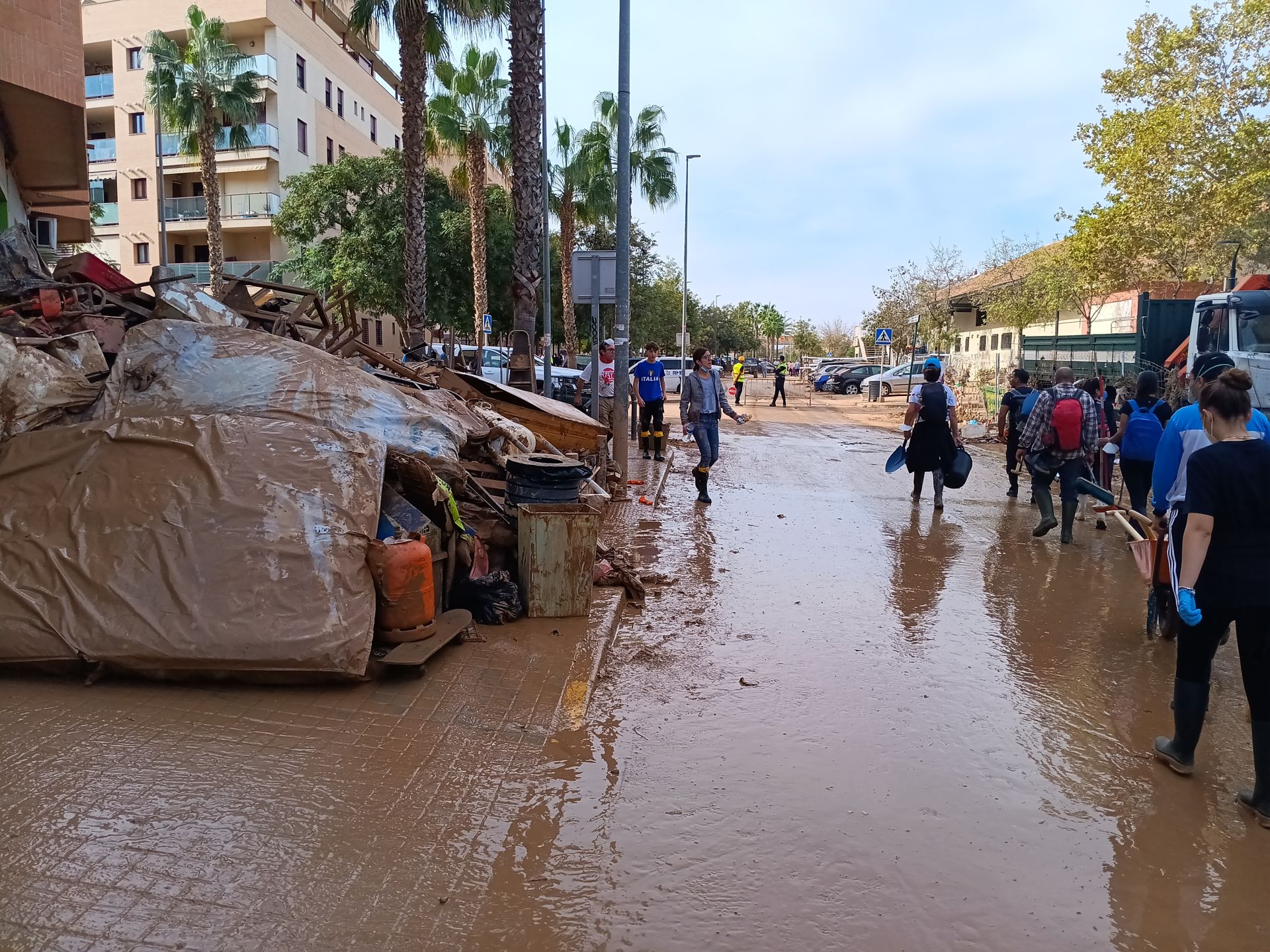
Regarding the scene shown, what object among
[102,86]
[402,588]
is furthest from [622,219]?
[102,86]

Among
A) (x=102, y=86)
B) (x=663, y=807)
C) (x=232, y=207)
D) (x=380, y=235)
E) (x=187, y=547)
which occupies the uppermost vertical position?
(x=102, y=86)

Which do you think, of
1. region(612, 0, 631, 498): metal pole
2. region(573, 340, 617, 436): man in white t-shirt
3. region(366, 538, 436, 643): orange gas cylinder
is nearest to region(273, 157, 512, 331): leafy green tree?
region(573, 340, 617, 436): man in white t-shirt

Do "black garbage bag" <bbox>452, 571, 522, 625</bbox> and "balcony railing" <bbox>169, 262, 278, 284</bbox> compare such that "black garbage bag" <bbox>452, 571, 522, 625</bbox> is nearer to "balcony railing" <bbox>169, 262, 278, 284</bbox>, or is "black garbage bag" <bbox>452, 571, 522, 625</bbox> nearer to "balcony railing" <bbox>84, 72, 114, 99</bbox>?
"balcony railing" <bbox>169, 262, 278, 284</bbox>

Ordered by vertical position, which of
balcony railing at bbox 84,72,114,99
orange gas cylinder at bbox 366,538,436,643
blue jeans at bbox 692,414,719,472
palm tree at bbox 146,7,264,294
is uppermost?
balcony railing at bbox 84,72,114,99

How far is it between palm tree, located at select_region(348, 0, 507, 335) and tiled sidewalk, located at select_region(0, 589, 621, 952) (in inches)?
613

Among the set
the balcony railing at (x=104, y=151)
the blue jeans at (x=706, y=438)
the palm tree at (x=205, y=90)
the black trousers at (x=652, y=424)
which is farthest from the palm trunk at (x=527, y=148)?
the balcony railing at (x=104, y=151)

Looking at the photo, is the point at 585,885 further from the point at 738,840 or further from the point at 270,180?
the point at 270,180

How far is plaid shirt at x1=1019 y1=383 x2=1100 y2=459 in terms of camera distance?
891 centimetres

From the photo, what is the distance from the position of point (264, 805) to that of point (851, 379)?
43453 millimetres

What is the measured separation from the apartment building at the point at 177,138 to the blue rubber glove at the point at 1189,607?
131ft

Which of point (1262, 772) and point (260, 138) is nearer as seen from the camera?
point (1262, 772)

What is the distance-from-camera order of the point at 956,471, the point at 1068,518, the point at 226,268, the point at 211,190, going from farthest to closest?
1. the point at 226,268
2. the point at 211,190
3. the point at 956,471
4. the point at 1068,518

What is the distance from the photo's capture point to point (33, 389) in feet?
17.1

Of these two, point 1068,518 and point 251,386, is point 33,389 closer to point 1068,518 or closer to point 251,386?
point 251,386
